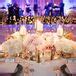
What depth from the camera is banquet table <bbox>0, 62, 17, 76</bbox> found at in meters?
1.68

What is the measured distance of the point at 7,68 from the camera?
5.61ft

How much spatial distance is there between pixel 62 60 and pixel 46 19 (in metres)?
0.39

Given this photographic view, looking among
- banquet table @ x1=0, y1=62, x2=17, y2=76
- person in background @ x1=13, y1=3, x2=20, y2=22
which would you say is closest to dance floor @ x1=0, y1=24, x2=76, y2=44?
person in background @ x1=13, y1=3, x2=20, y2=22

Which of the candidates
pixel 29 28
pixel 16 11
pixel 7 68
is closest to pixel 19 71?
pixel 7 68

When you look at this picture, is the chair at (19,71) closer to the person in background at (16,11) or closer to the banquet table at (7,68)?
the banquet table at (7,68)

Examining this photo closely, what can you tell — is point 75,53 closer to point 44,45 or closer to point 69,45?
point 69,45

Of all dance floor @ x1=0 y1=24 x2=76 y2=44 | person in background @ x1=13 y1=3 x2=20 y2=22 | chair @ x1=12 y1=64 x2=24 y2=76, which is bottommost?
chair @ x1=12 y1=64 x2=24 y2=76

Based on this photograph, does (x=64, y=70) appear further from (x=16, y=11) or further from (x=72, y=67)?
(x=16, y=11)

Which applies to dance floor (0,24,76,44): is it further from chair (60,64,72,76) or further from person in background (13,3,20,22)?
chair (60,64,72,76)

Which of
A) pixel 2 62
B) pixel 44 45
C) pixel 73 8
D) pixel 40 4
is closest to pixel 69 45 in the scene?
pixel 44 45

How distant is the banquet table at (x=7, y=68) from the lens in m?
1.68

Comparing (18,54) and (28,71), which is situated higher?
(18,54)

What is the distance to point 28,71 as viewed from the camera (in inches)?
68.0

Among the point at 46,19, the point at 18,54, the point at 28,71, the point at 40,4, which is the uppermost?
the point at 40,4
